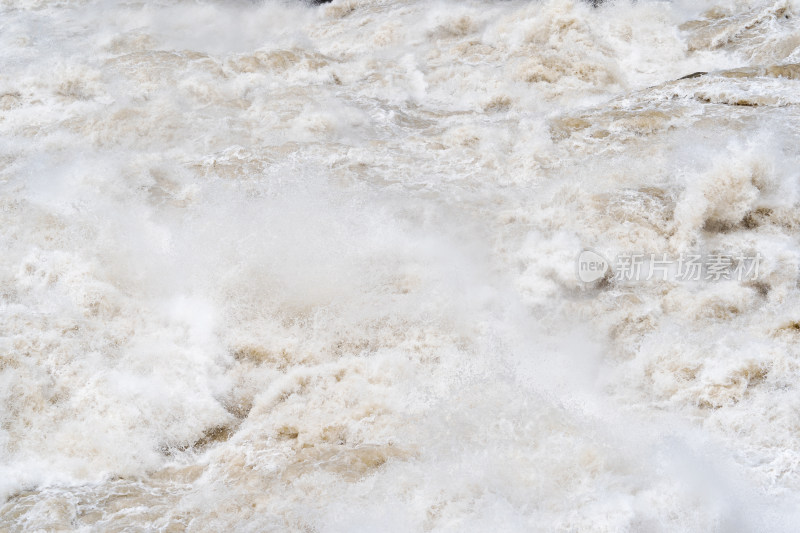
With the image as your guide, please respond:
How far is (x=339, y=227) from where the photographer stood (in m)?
5.58

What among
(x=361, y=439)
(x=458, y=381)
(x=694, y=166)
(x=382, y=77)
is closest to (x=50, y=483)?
(x=361, y=439)

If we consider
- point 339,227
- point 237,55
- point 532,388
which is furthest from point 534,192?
point 237,55

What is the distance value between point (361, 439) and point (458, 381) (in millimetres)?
793

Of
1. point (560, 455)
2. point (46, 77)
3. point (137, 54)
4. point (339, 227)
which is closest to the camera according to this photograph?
point (560, 455)

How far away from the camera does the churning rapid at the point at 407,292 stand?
11.0ft

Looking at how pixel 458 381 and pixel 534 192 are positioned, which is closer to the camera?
pixel 458 381

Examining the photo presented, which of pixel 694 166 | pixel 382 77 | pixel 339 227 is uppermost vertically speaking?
pixel 382 77

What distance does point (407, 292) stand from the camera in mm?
4875

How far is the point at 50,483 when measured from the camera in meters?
3.55

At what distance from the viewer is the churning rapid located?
3.34 m

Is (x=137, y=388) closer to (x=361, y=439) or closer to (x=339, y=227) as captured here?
(x=361, y=439)

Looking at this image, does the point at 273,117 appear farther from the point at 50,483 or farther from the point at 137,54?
the point at 50,483

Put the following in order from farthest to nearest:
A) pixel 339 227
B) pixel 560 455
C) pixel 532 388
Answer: pixel 339 227, pixel 532 388, pixel 560 455

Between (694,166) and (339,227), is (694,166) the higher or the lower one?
the higher one
